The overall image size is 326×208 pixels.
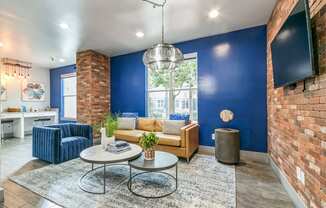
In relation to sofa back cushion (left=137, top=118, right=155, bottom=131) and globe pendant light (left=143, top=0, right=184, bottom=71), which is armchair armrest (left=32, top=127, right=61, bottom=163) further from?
globe pendant light (left=143, top=0, right=184, bottom=71)

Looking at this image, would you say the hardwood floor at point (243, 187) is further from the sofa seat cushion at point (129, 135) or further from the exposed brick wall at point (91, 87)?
the exposed brick wall at point (91, 87)

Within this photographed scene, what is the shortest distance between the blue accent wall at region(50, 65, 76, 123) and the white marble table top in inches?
208

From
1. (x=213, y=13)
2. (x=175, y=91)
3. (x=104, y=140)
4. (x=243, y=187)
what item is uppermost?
(x=213, y=13)

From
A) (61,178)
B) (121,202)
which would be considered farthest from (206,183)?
(61,178)

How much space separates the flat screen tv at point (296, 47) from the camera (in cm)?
150

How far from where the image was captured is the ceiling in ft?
8.73

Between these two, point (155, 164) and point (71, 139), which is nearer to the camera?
point (155, 164)

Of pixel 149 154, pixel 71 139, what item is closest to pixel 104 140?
pixel 149 154

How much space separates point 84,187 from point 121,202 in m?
0.69

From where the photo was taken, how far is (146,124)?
177 inches

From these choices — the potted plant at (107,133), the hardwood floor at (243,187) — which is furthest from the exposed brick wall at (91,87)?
the potted plant at (107,133)

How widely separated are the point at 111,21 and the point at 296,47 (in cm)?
292

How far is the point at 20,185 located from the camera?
7.97 feet

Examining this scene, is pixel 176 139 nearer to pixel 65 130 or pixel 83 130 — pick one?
pixel 83 130
